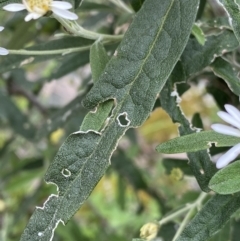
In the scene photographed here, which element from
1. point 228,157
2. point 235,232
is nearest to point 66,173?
point 228,157

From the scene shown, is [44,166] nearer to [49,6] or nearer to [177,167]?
[177,167]

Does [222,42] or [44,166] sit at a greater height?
[222,42]

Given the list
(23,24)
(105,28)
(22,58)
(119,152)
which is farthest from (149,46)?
(119,152)

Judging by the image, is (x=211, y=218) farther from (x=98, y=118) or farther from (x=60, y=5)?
(x=60, y=5)

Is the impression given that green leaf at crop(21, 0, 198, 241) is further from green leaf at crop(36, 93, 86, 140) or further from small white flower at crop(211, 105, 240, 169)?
green leaf at crop(36, 93, 86, 140)

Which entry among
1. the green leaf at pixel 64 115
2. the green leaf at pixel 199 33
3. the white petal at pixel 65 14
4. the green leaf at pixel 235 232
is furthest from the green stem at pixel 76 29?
the green leaf at pixel 235 232

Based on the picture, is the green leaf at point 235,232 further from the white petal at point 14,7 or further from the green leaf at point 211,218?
the white petal at point 14,7
